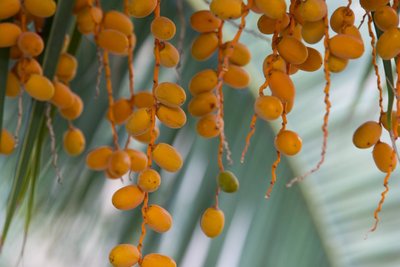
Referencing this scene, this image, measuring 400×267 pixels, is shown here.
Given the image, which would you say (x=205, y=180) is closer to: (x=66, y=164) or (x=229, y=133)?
Answer: (x=229, y=133)

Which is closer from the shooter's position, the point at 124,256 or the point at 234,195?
the point at 124,256

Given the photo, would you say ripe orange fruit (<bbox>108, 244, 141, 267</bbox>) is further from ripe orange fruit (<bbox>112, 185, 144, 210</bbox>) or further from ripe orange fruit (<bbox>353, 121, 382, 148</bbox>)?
ripe orange fruit (<bbox>353, 121, 382, 148</bbox>)

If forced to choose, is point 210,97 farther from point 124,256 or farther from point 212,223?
point 124,256

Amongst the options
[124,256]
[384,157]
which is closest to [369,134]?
[384,157]

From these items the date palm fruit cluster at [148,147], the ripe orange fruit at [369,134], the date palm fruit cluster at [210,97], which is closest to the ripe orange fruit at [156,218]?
the date palm fruit cluster at [148,147]

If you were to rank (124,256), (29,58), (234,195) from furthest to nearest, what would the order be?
(234,195), (29,58), (124,256)

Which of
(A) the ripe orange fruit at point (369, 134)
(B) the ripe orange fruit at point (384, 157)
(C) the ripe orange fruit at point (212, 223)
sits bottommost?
(C) the ripe orange fruit at point (212, 223)

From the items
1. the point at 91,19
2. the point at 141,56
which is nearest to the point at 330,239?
the point at 141,56

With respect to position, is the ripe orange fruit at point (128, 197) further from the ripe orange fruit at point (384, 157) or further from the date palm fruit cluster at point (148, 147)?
the ripe orange fruit at point (384, 157)
